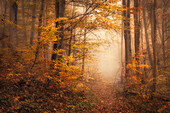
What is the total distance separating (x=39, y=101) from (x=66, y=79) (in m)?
1.79

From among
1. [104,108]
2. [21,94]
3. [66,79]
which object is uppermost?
[66,79]

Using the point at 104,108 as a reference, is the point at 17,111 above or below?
above

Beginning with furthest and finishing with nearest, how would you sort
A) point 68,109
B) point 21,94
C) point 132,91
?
1. point 132,91
2. point 68,109
3. point 21,94

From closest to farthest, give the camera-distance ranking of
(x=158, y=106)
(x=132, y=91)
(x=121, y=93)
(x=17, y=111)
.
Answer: (x=17, y=111) < (x=158, y=106) < (x=132, y=91) < (x=121, y=93)

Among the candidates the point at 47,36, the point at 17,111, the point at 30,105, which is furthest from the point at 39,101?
the point at 47,36

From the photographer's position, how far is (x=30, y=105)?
4852mm

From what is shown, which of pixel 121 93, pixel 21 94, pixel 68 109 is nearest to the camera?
pixel 21 94

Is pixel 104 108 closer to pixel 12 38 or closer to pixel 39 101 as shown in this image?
pixel 39 101

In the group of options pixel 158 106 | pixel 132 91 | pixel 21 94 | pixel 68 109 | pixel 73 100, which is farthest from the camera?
pixel 132 91

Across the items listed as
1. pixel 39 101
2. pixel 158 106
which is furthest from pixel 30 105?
pixel 158 106

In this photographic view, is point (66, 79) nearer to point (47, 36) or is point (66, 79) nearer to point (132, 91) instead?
point (47, 36)

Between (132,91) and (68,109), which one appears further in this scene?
(132,91)

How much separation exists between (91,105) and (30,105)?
3.60 m

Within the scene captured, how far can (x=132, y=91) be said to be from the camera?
8938mm
